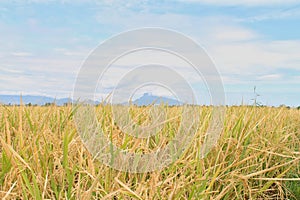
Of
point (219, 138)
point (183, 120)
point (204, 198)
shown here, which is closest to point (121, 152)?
point (204, 198)

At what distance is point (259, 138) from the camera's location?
2.38 metres

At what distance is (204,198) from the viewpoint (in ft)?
5.26

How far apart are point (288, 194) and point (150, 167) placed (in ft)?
2.68

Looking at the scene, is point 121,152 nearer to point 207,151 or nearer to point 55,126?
point 207,151

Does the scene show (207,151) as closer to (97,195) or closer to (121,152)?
(121,152)

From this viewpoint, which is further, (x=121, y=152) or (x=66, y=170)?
(x=121, y=152)

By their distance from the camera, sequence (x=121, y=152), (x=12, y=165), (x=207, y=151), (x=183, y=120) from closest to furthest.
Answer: (x=12, y=165) → (x=121, y=152) → (x=207, y=151) → (x=183, y=120)

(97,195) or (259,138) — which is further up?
(259,138)

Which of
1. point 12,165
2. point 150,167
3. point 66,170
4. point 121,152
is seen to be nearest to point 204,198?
point 150,167

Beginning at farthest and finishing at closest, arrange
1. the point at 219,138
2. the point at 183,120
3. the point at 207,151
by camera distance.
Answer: the point at 183,120
the point at 219,138
the point at 207,151

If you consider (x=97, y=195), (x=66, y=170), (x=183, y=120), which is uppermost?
(x=183, y=120)

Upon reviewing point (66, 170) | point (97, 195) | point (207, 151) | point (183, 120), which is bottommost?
point (97, 195)

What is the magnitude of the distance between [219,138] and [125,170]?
0.69 meters

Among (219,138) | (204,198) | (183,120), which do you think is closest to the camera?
(204,198)
